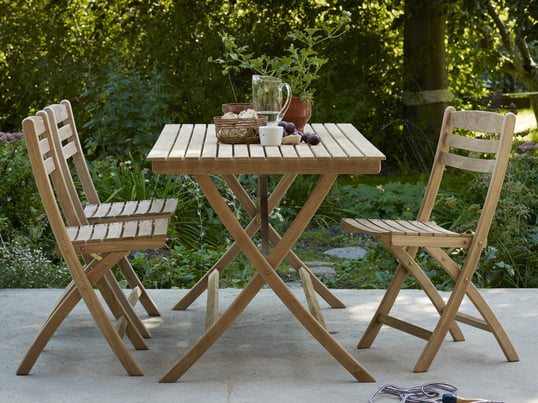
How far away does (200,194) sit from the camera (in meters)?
5.89

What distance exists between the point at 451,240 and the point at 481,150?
1.30 ft

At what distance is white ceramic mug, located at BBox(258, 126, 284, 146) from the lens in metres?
3.37

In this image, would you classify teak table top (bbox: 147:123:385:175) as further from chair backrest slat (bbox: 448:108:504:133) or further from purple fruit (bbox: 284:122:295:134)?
chair backrest slat (bbox: 448:108:504:133)

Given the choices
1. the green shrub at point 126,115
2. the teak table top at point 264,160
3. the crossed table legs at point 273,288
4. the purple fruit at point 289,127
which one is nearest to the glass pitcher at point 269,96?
the purple fruit at point 289,127

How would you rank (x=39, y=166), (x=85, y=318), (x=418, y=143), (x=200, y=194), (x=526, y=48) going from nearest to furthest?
(x=39, y=166)
(x=85, y=318)
(x=200, y=194)
(x=418, y=143)
(x=526, y=48)

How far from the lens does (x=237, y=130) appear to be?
346 cm

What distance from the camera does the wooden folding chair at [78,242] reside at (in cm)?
321

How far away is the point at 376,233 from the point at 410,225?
1.16 feet

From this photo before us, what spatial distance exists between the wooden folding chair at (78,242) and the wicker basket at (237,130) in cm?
44

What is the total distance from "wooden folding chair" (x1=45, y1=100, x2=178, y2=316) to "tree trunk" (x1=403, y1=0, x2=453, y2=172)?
13.1ft

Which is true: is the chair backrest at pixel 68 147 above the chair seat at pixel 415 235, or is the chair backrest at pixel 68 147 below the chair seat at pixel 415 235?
above

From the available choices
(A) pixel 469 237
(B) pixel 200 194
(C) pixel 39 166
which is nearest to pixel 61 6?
(B) pixel 200 194

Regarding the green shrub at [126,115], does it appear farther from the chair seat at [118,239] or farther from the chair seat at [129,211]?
the chair seat at [118,239]

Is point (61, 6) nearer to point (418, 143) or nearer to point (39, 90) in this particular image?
point (39, 90)
